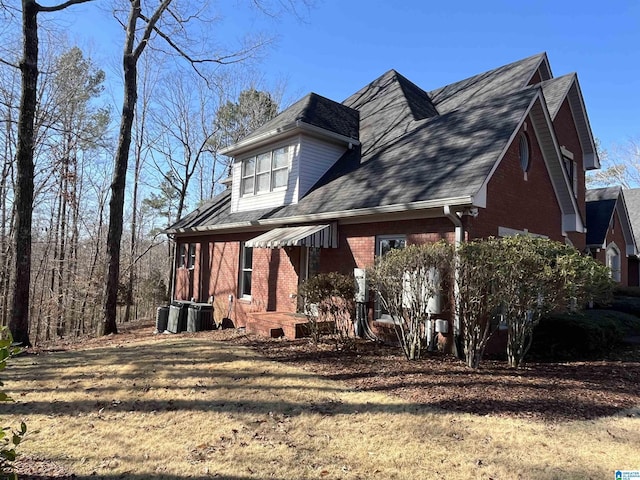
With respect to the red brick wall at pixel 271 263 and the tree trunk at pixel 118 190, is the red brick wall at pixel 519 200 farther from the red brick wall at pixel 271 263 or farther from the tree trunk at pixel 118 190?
the tree trunk at pixel 118 190

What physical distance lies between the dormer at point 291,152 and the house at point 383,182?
2.4 inches

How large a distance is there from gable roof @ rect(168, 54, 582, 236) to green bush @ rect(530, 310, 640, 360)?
378cm

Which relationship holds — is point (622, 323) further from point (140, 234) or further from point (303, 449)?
point (140, 234)

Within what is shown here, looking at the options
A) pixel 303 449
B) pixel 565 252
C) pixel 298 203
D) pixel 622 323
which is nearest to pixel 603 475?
pixel 303 449

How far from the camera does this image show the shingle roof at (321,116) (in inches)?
574

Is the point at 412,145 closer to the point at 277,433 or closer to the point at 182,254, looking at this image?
the point at 277,433

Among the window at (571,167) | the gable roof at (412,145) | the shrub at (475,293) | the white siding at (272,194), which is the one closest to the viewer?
the shrub at (475,293)

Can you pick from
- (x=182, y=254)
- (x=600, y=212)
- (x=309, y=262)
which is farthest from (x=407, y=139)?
(x=600, y=212)

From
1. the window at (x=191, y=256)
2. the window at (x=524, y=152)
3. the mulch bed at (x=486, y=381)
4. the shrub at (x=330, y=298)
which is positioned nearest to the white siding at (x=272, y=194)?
the window at (x=191, y=256)

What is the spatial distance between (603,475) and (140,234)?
135 ft

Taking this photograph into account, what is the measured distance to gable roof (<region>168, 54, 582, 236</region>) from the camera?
9453 mm

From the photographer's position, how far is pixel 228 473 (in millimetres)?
4230

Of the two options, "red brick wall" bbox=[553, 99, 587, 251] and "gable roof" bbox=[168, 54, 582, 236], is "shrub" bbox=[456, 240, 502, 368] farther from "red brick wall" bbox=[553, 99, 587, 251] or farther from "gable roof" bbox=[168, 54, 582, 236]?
"red brick wall" bbox=[553, 99, 587, 251]

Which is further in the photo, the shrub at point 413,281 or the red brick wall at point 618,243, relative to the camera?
the red brick wall at point 618,243
